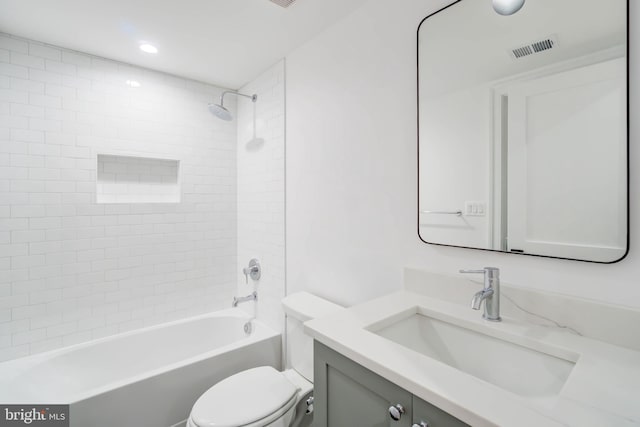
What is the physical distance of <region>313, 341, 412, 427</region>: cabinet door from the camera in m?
0.82

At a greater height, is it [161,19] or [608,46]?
[161,19]

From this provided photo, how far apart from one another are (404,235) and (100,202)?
90.4 inches

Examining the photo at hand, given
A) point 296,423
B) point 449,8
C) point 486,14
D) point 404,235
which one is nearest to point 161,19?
point 449,8

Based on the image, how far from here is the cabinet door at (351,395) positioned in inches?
32.4

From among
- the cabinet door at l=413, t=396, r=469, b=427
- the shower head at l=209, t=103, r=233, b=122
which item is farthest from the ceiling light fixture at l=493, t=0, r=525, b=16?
the shower head at l=209, t=103, r=233, b=122

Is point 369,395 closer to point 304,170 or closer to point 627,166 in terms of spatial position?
point 627,166

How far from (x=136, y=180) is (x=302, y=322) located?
1.87 meters

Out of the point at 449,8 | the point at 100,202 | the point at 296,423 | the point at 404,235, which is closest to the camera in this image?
the point at 449,8

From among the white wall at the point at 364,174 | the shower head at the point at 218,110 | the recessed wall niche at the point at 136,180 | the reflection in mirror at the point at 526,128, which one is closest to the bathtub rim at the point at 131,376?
the white wall at the point at 364,174

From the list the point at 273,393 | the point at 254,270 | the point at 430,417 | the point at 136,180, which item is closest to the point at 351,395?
the point at 430,417

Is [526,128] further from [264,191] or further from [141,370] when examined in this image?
[141,370]

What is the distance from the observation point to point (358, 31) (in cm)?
170

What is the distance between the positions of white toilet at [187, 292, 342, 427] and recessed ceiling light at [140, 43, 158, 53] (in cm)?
198

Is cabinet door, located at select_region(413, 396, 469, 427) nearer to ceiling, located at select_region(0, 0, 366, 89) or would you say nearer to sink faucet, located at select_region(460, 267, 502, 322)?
sink faucet, located at select_region(460, 267, 502, 322)
